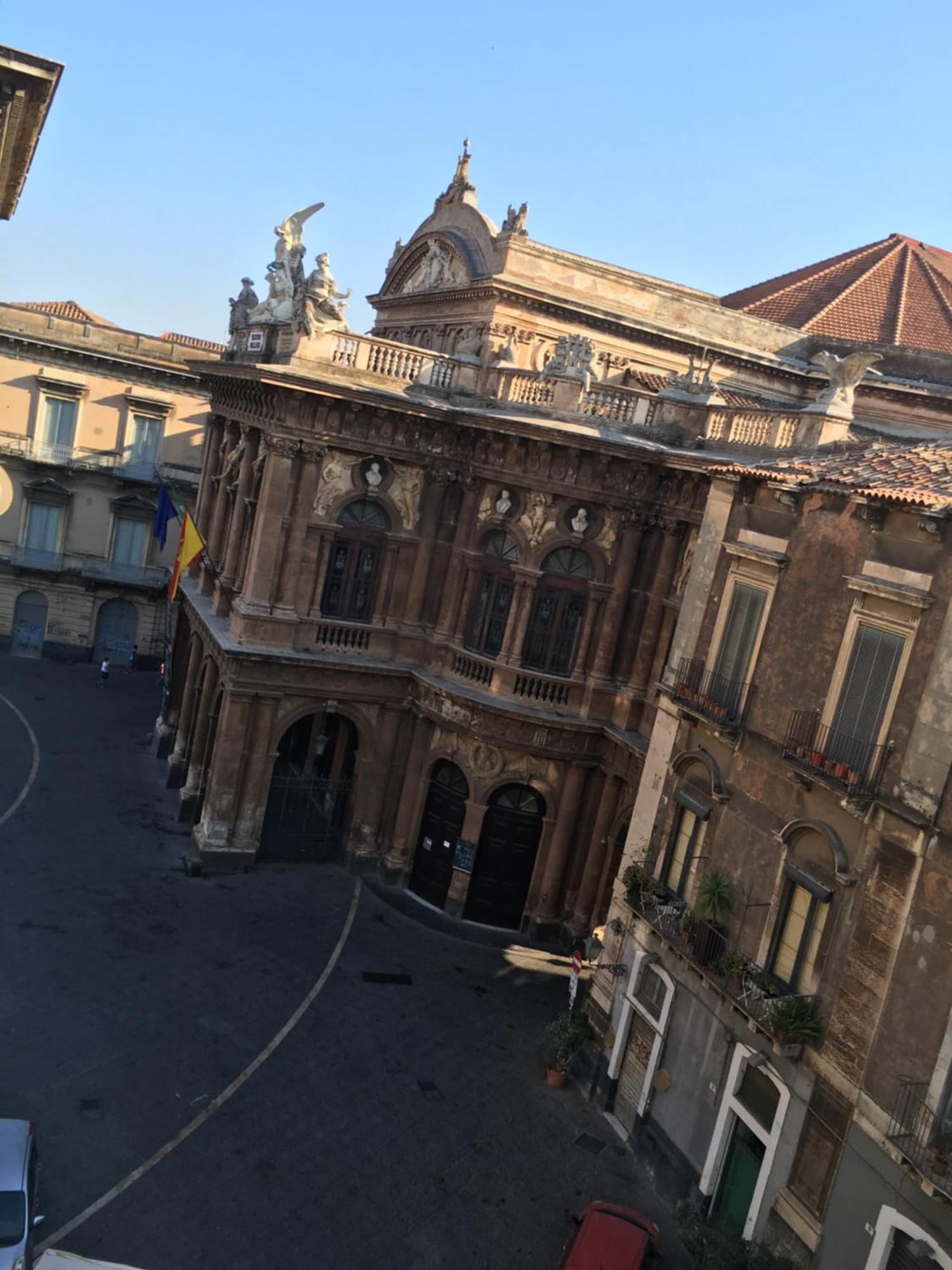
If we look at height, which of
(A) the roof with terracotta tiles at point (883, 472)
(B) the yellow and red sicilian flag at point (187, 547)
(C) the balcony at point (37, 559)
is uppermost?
(A) the roof with terracotta tiles at point (883, 472)

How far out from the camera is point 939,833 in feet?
46.1

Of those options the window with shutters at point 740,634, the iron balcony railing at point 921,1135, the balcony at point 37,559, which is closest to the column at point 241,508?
the window with shutters at point 740,634

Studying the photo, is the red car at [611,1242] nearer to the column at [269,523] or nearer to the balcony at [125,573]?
the column at [269,523]

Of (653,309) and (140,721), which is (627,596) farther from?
(140,721)

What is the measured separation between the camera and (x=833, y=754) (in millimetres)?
16328

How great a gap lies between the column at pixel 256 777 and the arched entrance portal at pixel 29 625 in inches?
969

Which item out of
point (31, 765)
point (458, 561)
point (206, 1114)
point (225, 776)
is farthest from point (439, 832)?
Answer: point (31, 765)

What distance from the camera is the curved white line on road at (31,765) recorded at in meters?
31.4

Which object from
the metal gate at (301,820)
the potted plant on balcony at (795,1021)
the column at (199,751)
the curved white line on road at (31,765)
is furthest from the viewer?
the column at (199,751)

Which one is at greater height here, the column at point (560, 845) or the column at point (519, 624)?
the column at point (519, 624)

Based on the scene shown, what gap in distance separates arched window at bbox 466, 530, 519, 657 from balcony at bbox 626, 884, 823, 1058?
374 inches

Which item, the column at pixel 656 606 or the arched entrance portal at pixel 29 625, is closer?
the column at pixel 656 606

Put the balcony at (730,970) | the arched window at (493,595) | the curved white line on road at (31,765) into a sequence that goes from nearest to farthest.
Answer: the balcony at (730,970), the arched window at (493,595), the curved white line on road at (31,765)

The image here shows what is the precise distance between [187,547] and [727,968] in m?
23.3
